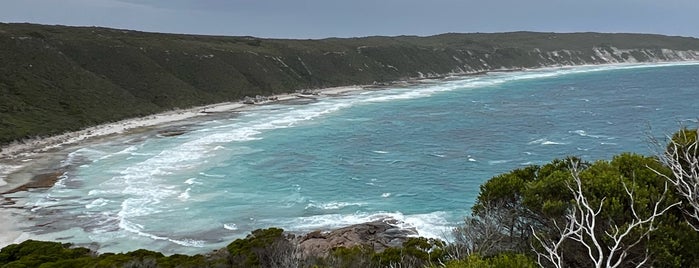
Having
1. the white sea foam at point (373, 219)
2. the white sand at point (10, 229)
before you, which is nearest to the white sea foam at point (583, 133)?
the white sea foam at point (373, 219)

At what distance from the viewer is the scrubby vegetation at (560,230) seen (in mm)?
10852

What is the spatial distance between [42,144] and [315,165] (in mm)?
33526

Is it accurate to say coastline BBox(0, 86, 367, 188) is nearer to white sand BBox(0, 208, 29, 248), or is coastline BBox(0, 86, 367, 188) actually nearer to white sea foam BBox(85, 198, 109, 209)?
white sand BBox(0, 208, 29, 248)

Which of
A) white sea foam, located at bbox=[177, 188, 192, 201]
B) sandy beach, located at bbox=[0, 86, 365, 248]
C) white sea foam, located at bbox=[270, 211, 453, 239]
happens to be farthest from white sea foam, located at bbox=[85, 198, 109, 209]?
white sea foam, located at bbox=[270, 211, 453, 239]

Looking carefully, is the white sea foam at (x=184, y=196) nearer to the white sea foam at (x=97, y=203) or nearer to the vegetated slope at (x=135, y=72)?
the white sea foam at (x=97, y=203)

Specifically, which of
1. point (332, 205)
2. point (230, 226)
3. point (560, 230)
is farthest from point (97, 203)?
point (560, 230)

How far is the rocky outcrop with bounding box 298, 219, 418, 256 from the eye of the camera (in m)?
25.6

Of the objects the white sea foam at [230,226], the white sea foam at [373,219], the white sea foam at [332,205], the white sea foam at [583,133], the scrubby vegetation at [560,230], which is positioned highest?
the scrubby vegetation at [560,230]

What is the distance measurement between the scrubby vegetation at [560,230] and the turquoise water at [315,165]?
180cm

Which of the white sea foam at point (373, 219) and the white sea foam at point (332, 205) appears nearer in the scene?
the white sea foam at point (373, 219)

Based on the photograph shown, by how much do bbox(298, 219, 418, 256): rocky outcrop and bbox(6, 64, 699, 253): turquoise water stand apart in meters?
2.18

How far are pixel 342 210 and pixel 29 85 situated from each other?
6620 cm

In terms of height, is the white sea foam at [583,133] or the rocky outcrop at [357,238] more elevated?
the rocky outcrop at [357,238]

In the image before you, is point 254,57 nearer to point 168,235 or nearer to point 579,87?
point 579,87
